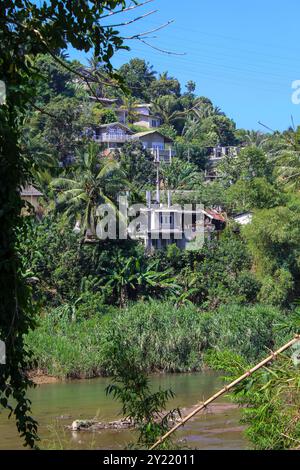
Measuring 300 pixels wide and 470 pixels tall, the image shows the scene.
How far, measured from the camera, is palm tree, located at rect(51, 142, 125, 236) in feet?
106

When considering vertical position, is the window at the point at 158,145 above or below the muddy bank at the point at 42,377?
above

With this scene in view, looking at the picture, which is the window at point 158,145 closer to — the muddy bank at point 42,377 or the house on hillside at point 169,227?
the house on hillside at point 169,227

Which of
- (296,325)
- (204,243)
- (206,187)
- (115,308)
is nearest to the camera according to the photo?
(296,325)

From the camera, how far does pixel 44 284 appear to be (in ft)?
105

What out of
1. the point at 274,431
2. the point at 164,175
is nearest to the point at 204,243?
the point at 164,175

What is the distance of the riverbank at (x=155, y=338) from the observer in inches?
987

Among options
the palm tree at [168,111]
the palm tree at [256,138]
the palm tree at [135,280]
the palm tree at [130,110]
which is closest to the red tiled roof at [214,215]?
the palm tree at [135,280]

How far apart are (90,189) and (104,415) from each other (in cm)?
1517

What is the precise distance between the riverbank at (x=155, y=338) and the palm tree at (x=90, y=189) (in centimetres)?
517

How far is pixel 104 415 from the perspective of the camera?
1869 cm

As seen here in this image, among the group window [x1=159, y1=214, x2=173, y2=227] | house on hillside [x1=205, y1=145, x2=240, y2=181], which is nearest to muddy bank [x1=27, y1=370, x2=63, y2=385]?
window [x1=159, y1=214, x2=173, y2=227]

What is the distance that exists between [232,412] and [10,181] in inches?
586

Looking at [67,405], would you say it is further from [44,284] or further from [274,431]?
[274,431]
